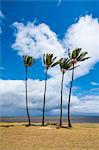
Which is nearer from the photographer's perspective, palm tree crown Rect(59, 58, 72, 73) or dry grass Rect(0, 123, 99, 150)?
dry grass Rect(0, 123, 99, 150)

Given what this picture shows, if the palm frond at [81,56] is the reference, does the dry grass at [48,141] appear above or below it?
below

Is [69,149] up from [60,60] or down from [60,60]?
down

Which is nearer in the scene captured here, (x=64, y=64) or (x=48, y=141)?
(x=48, y=141)

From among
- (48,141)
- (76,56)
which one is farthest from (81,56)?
(48,141)

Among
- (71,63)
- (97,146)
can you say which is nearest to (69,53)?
(71,63)

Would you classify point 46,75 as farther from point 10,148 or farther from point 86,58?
point 10,148

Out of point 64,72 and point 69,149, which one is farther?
point 64,72

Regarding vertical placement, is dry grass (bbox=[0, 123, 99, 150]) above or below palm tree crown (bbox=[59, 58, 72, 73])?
below

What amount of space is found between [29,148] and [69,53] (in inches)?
1313

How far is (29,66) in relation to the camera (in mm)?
57406

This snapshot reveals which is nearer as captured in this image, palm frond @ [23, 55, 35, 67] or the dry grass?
the dry grass

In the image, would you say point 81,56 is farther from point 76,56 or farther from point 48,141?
point 48,141

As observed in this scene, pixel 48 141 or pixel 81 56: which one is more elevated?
pixel 81 56

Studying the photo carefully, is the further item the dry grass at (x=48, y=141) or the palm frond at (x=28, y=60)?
the palm frond at (x=28, y=60)
